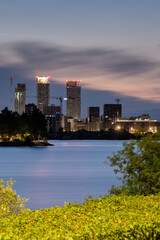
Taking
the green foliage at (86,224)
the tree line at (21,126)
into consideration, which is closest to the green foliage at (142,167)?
the green foliage at (86,224)

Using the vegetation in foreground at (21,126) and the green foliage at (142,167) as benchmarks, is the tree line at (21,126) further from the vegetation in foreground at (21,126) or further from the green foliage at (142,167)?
the green foliage at (142,167)

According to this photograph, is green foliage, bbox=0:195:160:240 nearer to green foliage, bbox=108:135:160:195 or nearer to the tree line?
green foliage, bbox=108:135:160:195

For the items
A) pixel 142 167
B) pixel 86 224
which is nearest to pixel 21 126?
pixel 142 167

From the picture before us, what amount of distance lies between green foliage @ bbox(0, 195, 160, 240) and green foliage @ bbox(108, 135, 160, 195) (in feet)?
21.9

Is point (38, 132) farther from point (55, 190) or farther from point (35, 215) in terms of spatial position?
point (35, 215)

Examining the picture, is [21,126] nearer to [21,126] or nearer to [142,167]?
[21,126]

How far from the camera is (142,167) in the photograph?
16.9 meters

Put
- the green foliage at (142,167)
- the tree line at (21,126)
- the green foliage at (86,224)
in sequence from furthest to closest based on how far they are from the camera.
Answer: the tree line at (21,126) → the green foliage at (142,167) → the green foliage at (86,224)

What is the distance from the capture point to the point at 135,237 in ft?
24.4

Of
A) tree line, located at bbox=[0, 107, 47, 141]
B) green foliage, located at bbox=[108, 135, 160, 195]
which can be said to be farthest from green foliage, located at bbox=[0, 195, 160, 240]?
tree line, located at bbox=[0, 107, 47, 141]

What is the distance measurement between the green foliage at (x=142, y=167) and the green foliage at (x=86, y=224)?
21.9ft

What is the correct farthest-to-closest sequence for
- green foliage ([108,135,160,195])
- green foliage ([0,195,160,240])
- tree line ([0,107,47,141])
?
tree line ([0,107,47,141]) < green foliage ([108,135,160,195]) < green foliage ([0,195,160,240])

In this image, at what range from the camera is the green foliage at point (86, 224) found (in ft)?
22.9

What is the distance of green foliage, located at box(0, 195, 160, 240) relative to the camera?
22.9ft
